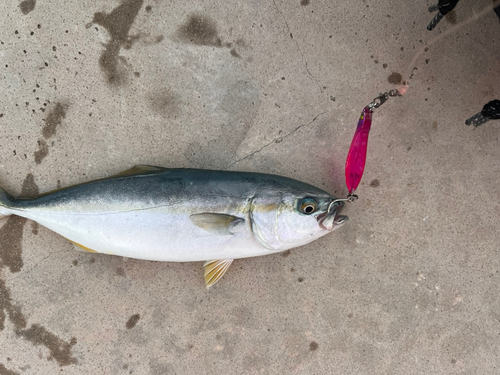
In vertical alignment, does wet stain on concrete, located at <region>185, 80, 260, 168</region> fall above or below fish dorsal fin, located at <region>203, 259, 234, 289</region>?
above

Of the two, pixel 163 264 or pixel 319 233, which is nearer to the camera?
pixel 319 233

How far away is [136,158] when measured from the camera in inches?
114

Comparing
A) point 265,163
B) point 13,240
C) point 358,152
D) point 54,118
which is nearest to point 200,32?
point 265,163

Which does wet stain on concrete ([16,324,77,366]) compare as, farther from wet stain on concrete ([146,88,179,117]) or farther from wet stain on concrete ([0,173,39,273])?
wet stain on concrete ([146,88,179,117])

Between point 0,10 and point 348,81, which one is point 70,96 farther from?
point 348,81

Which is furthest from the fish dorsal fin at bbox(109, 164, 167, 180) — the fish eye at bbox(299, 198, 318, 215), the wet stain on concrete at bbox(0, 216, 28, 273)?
the fish eye at bbox(299, 198, 318, 215)

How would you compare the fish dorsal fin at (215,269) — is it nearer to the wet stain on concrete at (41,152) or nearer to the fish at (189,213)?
the fish at (189,213)

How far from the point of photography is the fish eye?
2406 millimetres

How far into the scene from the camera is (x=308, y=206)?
241 cm

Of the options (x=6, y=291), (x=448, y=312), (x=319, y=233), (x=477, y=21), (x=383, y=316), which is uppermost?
(x=477, y=21)

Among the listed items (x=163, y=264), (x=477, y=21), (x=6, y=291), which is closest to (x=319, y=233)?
(x=163, y=264)

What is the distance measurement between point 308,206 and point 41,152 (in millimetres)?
2487

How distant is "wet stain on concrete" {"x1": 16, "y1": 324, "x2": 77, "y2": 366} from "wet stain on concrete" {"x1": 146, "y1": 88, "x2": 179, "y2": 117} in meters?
2.26

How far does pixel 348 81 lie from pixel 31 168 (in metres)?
3.08
